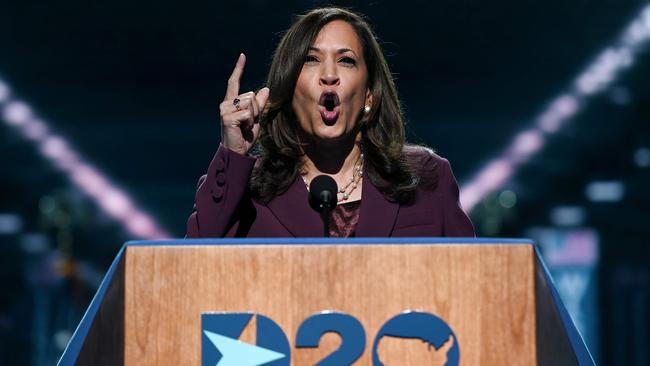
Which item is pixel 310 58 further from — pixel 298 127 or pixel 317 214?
pixel 317 214

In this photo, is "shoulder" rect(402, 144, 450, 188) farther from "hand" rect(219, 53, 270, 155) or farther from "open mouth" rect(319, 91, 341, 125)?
"hand" rect(219, 53, 270, 155)

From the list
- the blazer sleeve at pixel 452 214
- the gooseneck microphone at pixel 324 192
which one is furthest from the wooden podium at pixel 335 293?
the blazer sleeve at pixel 452 214

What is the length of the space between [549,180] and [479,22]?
7.21 m

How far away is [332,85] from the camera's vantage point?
1887 millimetres

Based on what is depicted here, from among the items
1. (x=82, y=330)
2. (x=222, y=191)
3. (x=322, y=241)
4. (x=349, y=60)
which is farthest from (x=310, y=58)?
(x=82, y=330)

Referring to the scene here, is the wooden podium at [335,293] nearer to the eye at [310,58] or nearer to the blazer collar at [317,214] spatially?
the blazer collar at [317,214]

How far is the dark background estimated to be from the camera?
745 centimetres

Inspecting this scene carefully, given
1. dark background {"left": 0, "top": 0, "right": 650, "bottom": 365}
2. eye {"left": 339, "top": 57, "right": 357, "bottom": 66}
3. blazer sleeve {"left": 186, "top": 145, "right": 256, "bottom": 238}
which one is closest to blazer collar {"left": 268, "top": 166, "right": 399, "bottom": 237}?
blazer sleeve {"left": 186, "top": 145, "right": 256, "bottom": 238}

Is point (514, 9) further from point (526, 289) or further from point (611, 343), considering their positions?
point (526, 289)

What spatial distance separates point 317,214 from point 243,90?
7.82 metres

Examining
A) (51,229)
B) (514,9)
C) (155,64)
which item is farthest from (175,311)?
(51,229)

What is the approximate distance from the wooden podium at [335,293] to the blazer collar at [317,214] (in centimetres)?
51

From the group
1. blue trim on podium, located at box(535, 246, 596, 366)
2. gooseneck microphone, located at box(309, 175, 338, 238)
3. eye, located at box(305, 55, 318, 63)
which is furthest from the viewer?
eye, located at box(305, 55, 318, 63)

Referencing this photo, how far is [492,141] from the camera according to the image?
11656 millimetres
